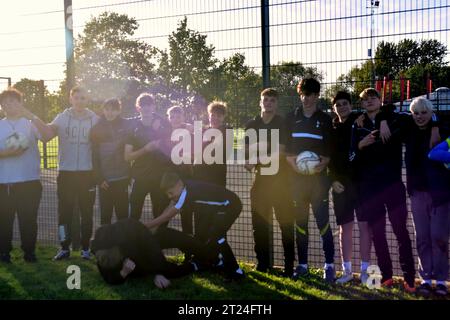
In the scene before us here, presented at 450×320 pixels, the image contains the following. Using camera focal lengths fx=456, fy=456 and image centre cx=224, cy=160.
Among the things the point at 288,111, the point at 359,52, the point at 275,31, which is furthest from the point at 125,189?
the point at 359,52

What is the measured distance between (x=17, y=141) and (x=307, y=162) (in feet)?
11.6

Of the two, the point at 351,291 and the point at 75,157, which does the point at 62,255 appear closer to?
the point at 75,157

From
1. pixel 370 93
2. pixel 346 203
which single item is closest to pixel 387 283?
→ pixel 346 203

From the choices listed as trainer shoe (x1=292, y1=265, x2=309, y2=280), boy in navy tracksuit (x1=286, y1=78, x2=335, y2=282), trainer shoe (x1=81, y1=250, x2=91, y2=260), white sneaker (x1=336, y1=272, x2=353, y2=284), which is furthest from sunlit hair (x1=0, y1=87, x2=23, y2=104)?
white sneaker (x1=336, y1=272, x2=353, y2=284)

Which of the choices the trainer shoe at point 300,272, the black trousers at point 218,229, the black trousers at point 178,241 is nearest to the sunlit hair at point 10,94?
the black trousers at point 178,241

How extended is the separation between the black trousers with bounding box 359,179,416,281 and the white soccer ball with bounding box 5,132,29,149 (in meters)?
4.05

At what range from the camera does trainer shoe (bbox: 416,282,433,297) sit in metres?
4.51

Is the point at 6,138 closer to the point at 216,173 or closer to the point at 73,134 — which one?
the point at 73,134

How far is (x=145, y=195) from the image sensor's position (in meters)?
5.62

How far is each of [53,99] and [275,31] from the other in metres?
4.05

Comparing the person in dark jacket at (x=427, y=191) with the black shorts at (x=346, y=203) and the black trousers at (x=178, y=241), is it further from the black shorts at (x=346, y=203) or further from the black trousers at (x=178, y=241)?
the black trousers at (x=178, y=241)

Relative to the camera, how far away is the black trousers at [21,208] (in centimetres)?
574

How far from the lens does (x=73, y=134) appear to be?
588cm

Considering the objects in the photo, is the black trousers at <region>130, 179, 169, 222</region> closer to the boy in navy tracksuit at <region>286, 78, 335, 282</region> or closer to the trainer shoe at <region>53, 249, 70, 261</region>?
the trainer shoe at <region>53, 249, 70, 261</region>
